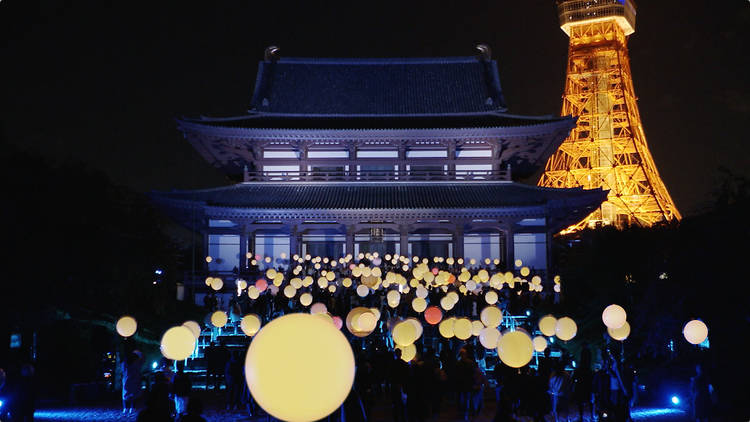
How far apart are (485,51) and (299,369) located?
93.4ft

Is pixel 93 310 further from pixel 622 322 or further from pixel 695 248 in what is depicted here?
pixel 695 248

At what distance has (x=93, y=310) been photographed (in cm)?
1304

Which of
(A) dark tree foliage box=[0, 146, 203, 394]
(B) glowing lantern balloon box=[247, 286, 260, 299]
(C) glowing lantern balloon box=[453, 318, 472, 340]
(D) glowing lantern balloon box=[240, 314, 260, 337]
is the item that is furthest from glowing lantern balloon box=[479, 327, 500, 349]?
(B) glowing lantern balloon box=[247, 286, 260, 299]

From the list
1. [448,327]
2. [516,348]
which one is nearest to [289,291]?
[448,327]

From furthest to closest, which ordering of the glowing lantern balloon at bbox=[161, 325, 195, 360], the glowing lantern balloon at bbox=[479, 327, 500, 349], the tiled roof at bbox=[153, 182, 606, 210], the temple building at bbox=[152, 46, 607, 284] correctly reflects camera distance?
the temple building at bbox=[152, 46, 607, 284] → the tiled roof at bbox=[153, 182, 606, 210] → the glowing lantern balloon at bbox=[479, 327, 500, 349] → the glowing lantern balloon at bbox=[161, 325, 195, 360]

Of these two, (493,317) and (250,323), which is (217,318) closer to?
(250,323)

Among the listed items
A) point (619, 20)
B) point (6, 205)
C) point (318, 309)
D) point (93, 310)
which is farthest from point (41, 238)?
point (619, 20)

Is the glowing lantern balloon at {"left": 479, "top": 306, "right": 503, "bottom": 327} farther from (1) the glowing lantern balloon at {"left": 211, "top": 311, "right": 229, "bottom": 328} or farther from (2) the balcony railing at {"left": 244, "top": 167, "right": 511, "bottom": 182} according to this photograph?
(2) the balcony railing at {"left": 244, "top": 167, "right": 511, "bottom": 182}

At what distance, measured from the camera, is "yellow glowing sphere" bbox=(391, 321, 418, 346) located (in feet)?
30.8

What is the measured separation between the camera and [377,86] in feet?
98.2

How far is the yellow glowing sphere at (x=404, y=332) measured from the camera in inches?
370

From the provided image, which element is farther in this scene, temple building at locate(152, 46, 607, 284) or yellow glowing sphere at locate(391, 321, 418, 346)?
temple building at locate(152, 46, 607, 284)

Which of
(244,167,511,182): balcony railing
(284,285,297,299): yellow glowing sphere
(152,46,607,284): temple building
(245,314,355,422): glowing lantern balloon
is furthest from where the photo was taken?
(244,167,511,182): balcony railing

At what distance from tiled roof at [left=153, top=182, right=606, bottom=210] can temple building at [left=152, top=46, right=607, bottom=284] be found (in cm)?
5
